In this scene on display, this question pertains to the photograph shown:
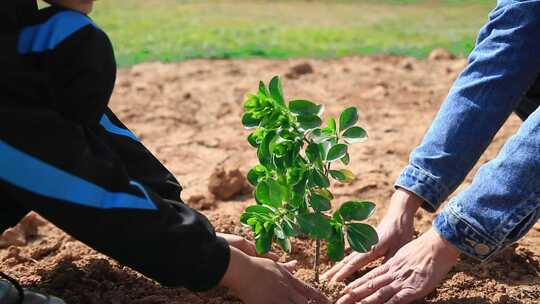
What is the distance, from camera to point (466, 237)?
215cm

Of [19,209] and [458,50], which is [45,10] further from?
[458,50]

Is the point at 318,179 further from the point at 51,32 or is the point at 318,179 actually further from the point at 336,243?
the point at 51,32

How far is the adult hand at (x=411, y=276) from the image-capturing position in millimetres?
2215

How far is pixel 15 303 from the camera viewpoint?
78.0 inches

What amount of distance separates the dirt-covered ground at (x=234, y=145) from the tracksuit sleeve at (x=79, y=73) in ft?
2.40

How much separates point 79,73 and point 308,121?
2.08 feet

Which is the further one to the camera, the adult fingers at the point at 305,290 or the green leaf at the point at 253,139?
the green leaf at the point at 253,139

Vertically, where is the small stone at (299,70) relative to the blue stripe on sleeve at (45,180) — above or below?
below

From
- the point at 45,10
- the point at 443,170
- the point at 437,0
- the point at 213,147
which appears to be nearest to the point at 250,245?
the point at 443,170

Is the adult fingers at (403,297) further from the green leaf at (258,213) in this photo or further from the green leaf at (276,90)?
the green leaf at (276,90)

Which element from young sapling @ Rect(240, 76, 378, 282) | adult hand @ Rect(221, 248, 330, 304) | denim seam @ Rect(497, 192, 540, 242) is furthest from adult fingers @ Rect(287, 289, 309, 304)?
denim seam @ Rect(497, 192, 540, 242)

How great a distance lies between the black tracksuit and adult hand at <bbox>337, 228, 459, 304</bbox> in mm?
605

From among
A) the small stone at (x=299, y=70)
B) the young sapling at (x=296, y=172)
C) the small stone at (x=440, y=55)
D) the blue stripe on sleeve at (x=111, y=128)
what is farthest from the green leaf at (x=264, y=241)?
the small stone at (x=440, y=55)

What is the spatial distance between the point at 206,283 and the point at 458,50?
6184 millimetres
